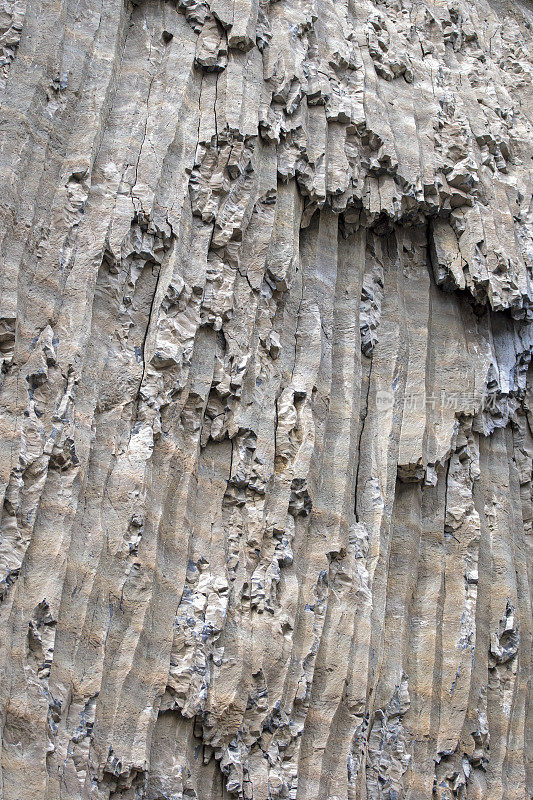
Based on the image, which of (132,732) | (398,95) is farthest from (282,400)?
(398,95)

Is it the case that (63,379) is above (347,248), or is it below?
below

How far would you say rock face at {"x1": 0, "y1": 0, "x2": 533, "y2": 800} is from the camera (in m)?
2.99

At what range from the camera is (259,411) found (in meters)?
3.68

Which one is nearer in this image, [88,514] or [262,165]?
[88,514]

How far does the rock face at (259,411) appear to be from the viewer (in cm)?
299

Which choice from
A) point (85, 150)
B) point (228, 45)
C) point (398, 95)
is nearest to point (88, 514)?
point (85, 150)

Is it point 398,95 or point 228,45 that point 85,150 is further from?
point 398,95

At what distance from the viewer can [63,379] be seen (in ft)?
10.1

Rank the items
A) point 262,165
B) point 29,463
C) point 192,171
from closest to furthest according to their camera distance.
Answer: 1. point 29,463
2. point 192,171
3. point 262,165

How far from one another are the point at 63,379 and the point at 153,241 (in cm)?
73

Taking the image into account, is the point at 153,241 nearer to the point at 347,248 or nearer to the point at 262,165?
the point at 262,165

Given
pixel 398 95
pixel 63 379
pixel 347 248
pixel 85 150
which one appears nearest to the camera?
pixel 63 379

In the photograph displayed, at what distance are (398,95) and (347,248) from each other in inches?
38.0

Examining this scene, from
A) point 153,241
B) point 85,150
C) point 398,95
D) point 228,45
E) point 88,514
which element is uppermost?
point 398,95
